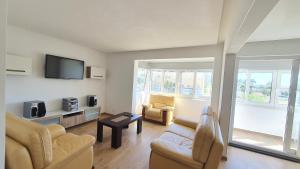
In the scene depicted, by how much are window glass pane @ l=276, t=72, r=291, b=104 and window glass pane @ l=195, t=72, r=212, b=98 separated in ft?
5.68

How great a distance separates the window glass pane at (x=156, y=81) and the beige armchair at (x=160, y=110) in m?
0.65

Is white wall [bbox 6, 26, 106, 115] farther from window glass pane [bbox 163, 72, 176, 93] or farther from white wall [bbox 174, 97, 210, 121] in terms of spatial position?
white wall [bbox 174, 97, 210, 121]

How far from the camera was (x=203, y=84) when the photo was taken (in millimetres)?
4789

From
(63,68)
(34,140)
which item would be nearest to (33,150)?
(34,140)

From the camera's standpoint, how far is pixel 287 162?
2.56 m

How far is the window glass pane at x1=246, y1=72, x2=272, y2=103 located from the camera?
11.3ft

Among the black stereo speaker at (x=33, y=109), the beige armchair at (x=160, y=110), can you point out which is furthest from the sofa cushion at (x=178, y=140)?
the black stereo speaker at (x=33, y=109)

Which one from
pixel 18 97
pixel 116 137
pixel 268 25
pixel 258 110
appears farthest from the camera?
pixel 258 110

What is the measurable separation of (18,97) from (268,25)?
15.9 feet

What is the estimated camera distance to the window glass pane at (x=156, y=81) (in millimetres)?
5672

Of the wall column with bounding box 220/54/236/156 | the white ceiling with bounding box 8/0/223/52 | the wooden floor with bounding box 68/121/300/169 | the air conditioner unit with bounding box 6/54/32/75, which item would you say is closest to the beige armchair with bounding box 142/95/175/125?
the wooden floor with bounding box 68/121/300/169

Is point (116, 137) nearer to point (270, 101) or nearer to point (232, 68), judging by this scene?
point (232, 68)

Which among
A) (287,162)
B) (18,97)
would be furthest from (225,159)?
(18,97)

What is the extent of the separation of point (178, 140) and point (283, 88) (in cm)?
278
